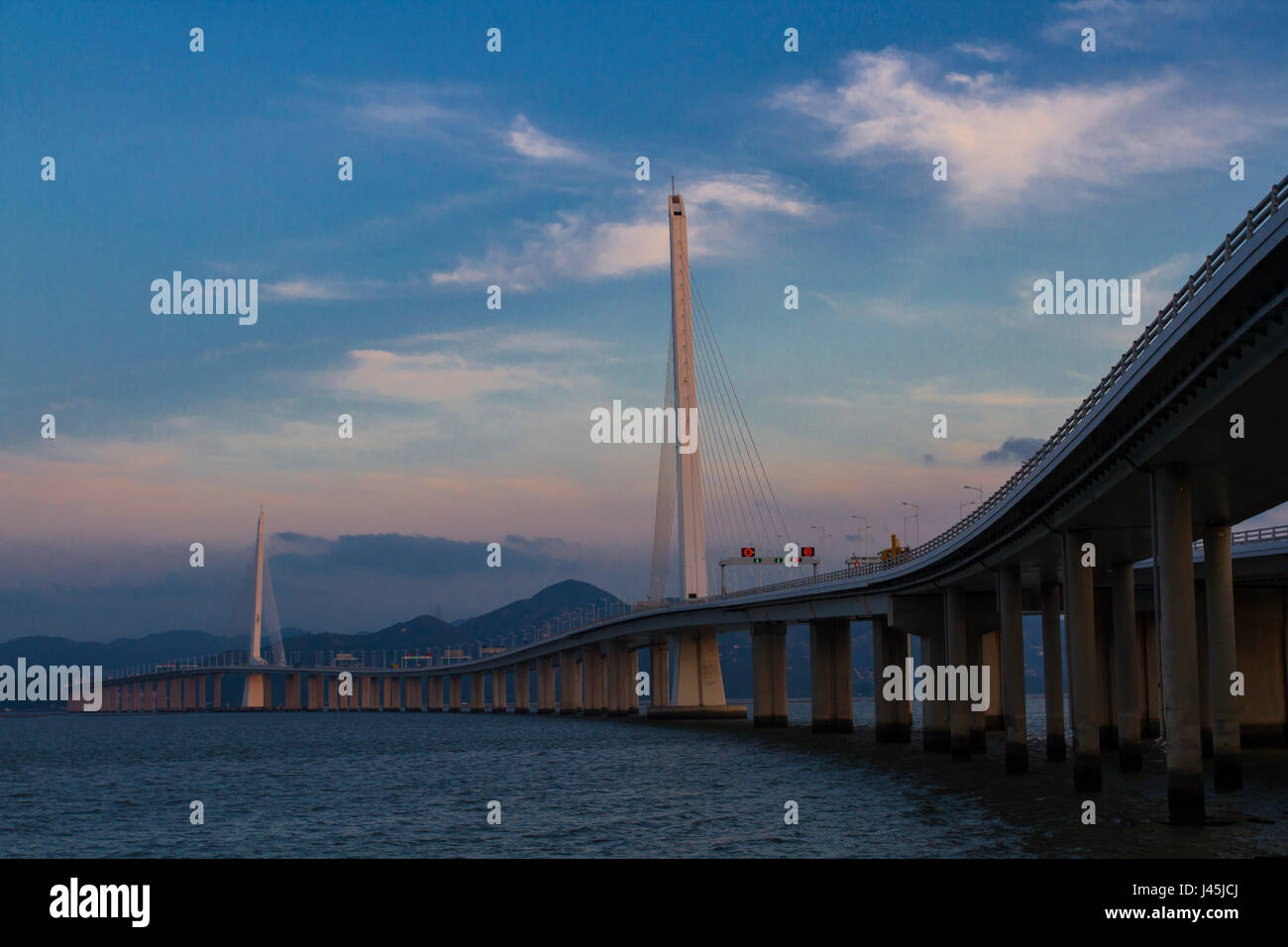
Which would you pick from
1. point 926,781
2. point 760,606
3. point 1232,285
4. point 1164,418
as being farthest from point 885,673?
point 1232,285

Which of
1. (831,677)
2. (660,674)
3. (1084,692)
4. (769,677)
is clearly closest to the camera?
(1084,692)

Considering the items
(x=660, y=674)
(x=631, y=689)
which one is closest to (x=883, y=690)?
(x=660, y=674)

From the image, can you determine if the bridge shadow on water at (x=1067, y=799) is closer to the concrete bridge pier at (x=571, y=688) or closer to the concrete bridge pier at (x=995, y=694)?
the concrete bridge pier at (x=995, y=694)

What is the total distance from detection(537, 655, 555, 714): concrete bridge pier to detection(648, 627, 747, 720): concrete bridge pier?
64.2 m

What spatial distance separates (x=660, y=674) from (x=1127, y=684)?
94027mm

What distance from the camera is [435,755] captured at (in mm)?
87000

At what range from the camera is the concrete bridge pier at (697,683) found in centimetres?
12469

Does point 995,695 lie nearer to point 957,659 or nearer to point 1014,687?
point 957,659

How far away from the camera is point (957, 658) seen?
63.8 metres

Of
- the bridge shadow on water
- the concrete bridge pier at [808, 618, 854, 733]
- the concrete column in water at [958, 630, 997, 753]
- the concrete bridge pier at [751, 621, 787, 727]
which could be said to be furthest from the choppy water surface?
the concrete bridge pier at [751, 621, 787, 727]

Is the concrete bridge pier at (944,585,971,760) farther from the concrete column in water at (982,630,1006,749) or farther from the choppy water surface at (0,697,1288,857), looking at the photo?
the concrete column in water at (982,630,1006,749)
